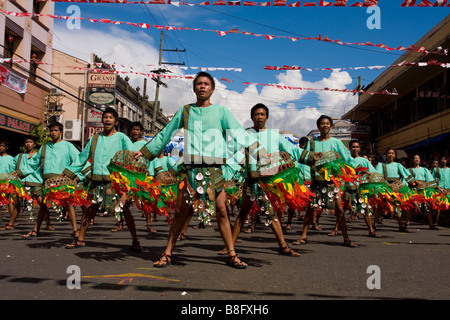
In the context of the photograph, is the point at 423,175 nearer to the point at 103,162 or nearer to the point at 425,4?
the point at 425,4

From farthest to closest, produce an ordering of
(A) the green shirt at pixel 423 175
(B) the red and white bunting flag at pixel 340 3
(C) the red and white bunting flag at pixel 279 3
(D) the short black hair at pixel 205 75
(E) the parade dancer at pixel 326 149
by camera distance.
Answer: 1. (A) the green shirt at pixel 423 175
2. (C) the red and white bunting flag at pixel 279 3
3. (B) the red and white bunting flag at pixel 340 3
4. (E) the parade dancer at pixel 326 149
5. (D) the short black hair at pixel 205 75

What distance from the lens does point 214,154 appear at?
441 cm

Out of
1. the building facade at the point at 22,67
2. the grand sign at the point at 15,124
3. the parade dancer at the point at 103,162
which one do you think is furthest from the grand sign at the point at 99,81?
the parade dancer at the point at 103,162

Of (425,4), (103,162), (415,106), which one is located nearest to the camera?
(103,162)

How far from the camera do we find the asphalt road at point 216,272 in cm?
325

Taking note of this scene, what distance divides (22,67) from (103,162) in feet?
51.4

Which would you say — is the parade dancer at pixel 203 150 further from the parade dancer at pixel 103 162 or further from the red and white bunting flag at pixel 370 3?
the red and white bunting flag at pixel 370 3

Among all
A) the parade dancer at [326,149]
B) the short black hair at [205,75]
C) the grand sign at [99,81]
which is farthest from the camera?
the grand sign at [99,81]

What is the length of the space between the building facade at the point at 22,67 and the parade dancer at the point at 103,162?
13285 mm

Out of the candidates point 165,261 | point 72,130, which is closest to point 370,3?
point 165,261

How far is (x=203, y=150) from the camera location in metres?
4.43

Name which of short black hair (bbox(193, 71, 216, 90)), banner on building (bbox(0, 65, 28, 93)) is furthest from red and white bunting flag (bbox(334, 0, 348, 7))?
banner on building (bbox(0, 65, 28, 93))
